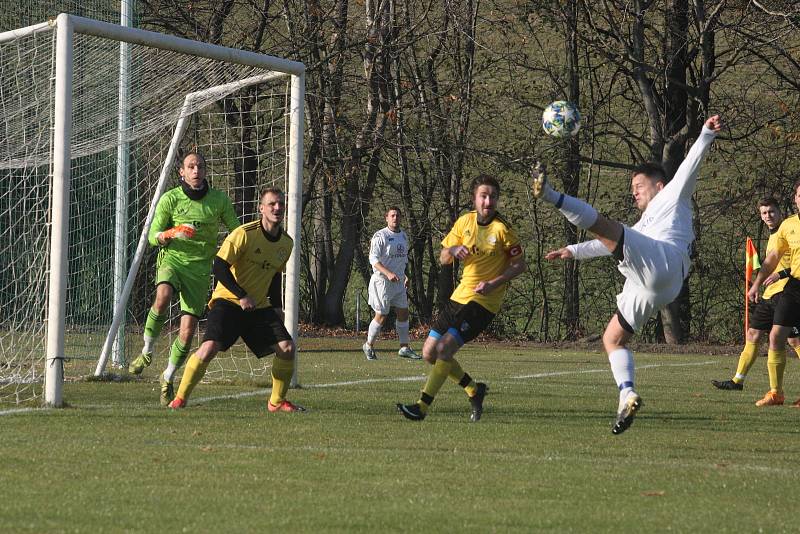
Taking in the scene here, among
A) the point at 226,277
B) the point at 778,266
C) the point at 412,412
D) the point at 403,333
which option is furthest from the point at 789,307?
the point at 403,333

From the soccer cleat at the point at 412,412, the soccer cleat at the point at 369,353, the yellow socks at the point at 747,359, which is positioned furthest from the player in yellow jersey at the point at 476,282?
the soccer cleat at the point at 369,353

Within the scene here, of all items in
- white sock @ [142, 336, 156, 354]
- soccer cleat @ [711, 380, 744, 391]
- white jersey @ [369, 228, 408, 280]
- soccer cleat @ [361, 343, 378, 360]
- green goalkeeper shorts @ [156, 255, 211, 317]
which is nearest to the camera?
green goalkeeper shorts @ [156, 255, 211, 317]

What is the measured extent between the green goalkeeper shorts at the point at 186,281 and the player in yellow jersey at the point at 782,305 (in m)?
5.29

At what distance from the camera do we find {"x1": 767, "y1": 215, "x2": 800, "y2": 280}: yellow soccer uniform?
11531 mm

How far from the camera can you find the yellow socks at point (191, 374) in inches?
375

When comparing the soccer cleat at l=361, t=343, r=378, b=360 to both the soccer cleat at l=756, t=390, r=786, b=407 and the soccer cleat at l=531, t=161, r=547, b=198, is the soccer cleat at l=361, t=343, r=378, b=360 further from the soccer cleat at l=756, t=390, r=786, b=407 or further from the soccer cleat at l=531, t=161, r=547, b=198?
the soccer cleat at l=531, t=161, r=547, b=198

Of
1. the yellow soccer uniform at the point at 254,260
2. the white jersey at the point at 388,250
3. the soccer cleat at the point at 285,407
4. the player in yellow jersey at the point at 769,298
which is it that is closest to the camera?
the yellow soccer uniform at the point at 254,260

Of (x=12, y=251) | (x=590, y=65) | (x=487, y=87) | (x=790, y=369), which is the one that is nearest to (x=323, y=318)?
(x=487, y=87)

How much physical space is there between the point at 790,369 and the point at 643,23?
9060mm

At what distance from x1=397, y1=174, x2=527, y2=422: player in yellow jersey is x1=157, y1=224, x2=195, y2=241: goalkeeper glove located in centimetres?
282

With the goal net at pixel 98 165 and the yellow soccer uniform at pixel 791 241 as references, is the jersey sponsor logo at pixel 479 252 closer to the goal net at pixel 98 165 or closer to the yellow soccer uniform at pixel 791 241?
the goal net at pixel 98 165

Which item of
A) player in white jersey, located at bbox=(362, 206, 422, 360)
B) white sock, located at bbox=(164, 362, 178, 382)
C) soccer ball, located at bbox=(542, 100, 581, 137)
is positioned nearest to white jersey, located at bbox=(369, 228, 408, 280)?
player in white jersey, located at bbox=(362, 206, 422, 360)

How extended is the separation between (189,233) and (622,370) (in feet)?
14.9

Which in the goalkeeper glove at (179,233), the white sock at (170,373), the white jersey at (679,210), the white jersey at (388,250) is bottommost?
Result: the white sock at (170,373)
